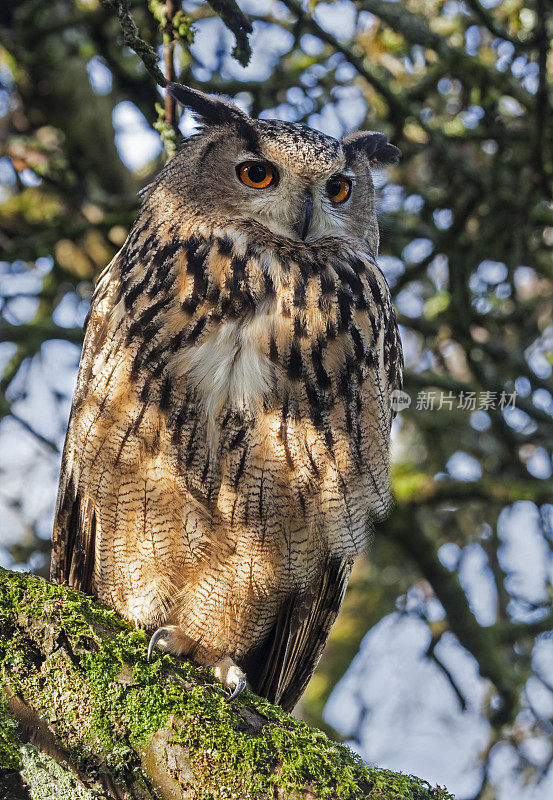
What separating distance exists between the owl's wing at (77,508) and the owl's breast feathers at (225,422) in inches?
0.4

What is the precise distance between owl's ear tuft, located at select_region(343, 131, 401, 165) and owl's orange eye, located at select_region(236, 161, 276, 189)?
414 millimetres

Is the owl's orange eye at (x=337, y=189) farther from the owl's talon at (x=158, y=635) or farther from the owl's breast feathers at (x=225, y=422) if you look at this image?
the owl's talon at (x=158, y=635)

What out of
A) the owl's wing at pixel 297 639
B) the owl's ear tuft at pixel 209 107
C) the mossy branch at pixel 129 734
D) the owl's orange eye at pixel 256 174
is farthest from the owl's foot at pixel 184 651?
the owl's ear tuft at pixel 209 107

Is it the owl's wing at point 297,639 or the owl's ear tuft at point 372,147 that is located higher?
the owl's ear tuft at point 372,147

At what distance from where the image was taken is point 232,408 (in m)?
2.22

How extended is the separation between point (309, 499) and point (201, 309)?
0.63m

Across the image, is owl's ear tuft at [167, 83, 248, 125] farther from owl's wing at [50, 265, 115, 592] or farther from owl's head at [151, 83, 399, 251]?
owl's wing at [50, 265, 115, 592]

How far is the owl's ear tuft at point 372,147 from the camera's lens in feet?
9.54

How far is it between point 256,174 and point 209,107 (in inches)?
12.8

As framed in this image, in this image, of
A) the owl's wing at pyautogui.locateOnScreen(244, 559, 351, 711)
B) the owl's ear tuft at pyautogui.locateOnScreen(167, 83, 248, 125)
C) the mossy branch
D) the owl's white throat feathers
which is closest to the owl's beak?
the owl's ear tuft at pyautogui.locateOnScreen(167, 83, 248, 125)

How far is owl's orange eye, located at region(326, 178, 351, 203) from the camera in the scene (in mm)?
2734

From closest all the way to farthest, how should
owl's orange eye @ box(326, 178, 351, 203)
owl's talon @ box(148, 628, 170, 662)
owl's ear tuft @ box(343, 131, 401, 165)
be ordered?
owl's talon @ box(148, 628, 170, 662), owl's orange eye @ box(326, 178, 351, 203), owl's ear tuft @ box(343, 131, 401, 165)

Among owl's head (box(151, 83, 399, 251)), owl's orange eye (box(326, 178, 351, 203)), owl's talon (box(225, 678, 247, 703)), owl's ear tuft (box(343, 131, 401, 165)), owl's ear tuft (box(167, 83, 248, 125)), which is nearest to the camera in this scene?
owl's talon (box(225, 678, 247, 703))

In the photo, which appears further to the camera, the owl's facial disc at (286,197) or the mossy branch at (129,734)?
the owl's facial disc at (286,197)
